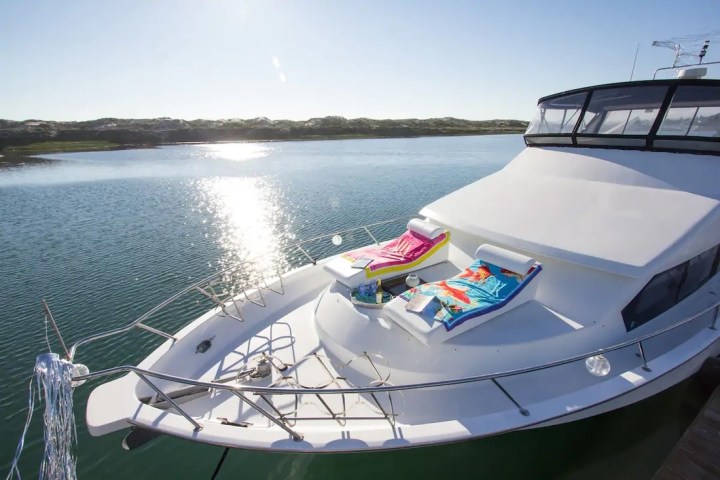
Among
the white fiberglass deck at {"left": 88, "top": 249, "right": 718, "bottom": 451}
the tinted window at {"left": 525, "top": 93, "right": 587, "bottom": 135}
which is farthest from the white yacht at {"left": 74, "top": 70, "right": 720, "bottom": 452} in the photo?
the tinted window at {"left": 525, "top": 93, "right": 587, "bottom": 135}

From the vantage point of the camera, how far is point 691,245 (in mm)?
4547

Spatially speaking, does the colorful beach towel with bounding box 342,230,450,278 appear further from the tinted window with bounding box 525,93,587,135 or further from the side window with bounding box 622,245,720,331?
the tinted window with bounding box 525,93,587,135

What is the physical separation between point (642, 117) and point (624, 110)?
30cm

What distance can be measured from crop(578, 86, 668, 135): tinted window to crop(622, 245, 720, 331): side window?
88.3 inches

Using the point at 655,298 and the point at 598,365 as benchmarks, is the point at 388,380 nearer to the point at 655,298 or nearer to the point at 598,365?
the point at 598,365

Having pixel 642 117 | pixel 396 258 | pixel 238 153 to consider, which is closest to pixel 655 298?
pixel 642 117

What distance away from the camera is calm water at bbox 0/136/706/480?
4.31m

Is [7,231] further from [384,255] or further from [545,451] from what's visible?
[545,451]

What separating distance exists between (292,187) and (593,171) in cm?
1921

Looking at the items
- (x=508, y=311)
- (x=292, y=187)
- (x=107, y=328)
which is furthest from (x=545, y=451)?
Answer: (x=292, y=187)

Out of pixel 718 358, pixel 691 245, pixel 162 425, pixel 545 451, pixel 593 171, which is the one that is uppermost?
pixel 593 171

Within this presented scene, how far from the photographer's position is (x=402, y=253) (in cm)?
564

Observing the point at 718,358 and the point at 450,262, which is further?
the point at 450,262

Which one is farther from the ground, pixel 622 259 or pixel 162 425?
pixel 622 259
